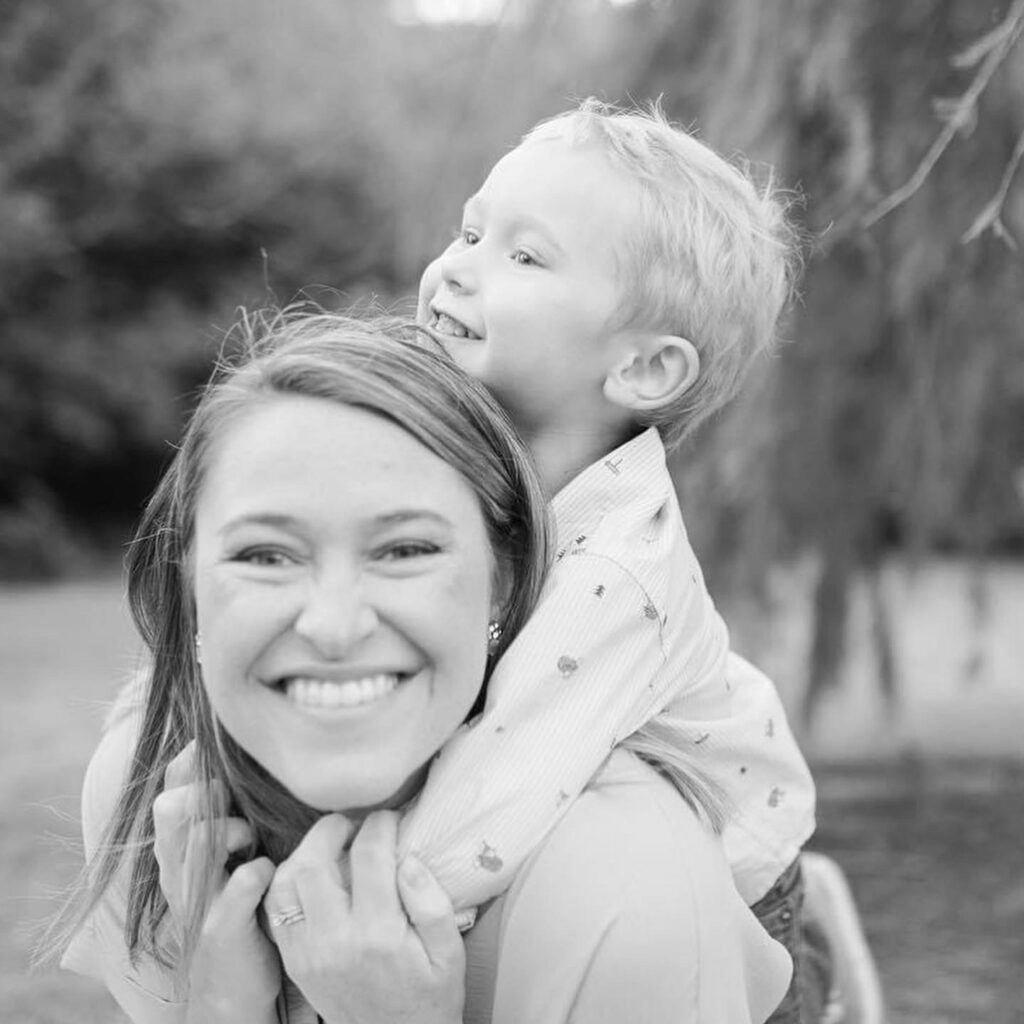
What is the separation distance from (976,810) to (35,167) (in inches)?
447

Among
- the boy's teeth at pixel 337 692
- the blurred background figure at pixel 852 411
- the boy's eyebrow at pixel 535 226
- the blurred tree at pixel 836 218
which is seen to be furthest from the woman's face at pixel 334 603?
the blurred tree at pixel 836 218

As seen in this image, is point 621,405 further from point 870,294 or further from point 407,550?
point 870,294

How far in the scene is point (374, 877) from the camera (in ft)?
4.92

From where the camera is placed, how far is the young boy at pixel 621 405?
1.59 metres

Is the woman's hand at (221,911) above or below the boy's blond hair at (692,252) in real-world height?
below

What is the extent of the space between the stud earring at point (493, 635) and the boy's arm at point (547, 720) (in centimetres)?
5

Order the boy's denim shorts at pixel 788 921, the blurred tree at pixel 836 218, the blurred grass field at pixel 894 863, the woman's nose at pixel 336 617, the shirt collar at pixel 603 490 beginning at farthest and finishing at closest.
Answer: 1. the blurred grass field at pixel 894 863
2. the blurred tree at pixel 836 218
3. the boy's denim shorts at pixel 788 921
4. the shirt collar at pixel 603 490
5. the woman's nose at pixel 336 617

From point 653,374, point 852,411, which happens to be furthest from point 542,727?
point 852,411

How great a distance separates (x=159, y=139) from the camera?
15.1m

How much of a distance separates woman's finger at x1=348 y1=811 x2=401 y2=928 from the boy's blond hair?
2.07 feet

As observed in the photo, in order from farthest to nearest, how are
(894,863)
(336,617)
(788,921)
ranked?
(894,863) < (788,921) < (336,617)

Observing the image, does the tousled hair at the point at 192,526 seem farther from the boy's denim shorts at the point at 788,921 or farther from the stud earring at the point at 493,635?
the boy's denim shorts at the point at 788,921

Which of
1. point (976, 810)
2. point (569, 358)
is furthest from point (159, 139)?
point (569, 358)

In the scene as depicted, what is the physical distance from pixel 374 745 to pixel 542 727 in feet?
0.60
